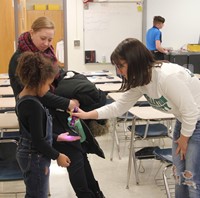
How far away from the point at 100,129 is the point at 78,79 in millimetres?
411

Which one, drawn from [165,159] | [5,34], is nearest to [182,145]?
[165,159]

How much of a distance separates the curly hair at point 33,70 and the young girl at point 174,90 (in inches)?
14.9

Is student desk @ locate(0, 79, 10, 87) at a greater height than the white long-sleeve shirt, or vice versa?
the white long-sleeve shirt

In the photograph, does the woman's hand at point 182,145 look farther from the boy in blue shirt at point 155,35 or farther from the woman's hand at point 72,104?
the boy in blue shirt at point 155,35

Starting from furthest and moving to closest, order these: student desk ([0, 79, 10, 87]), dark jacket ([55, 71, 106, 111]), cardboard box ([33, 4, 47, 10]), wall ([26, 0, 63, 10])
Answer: wall ([26, 0, 63, 10]), cardboard box ([33, 4, 47, 10]), student desk ([0, 79, 10, 87]), dark jacket ([55, 71, 106, 111])

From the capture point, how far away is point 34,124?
1.86 m

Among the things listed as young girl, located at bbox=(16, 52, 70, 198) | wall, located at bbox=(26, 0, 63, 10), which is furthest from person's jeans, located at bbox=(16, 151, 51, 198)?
wall, located at bbox=(26, 0, 63, 10)

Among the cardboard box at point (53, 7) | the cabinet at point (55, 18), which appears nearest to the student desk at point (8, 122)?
the cabinet at point (55, 18)

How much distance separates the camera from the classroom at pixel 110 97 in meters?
1.92

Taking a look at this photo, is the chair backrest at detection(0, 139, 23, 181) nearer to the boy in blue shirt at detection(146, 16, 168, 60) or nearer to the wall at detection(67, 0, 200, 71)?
the boy in blue shirt at detection(146, 16, 168, 60)

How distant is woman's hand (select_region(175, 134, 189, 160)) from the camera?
75.8 inches

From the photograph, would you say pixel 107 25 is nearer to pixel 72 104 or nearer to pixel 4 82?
pixel 4 82

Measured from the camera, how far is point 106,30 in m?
7.50

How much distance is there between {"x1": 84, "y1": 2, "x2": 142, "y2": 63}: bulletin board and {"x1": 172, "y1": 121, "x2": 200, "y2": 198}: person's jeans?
564 cm
